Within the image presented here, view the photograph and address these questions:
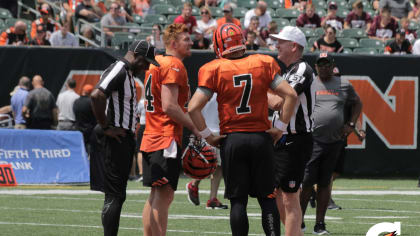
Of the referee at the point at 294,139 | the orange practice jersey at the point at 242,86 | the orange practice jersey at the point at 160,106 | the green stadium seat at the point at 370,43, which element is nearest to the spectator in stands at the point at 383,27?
the green stadium seat at the point at 370,43

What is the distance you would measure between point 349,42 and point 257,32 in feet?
7.94

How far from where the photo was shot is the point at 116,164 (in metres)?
7.73

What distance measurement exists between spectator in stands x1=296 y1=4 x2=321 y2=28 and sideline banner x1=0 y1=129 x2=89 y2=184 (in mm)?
7189

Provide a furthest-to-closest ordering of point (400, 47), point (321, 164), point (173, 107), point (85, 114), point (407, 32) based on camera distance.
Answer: point (407, 32) → point (400, 47) → point (85, 114) → point (321, 164) → point (173, 107)

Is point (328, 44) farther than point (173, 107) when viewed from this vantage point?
Yes

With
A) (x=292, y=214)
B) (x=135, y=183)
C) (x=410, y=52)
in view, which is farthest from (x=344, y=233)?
(x=410, y=52)

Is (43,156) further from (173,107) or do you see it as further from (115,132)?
(173,107)

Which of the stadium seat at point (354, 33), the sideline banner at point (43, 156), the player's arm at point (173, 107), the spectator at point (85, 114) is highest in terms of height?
the player's arm at point (173, 107)

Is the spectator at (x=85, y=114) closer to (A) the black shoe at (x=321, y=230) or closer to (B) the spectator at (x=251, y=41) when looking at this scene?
(B) the spectator at (x=251, y=41)

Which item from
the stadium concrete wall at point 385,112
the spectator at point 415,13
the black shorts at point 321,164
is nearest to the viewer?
the black shorts at point 321,164

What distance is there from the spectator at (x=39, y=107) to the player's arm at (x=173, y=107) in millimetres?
9788

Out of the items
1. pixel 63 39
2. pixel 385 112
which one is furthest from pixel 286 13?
pixel 63 39

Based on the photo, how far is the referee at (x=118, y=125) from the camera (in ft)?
25.3

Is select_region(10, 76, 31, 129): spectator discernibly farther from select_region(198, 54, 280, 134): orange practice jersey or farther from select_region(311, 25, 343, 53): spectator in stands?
select_region(198, 54, 280, 134): orange practice jersey
